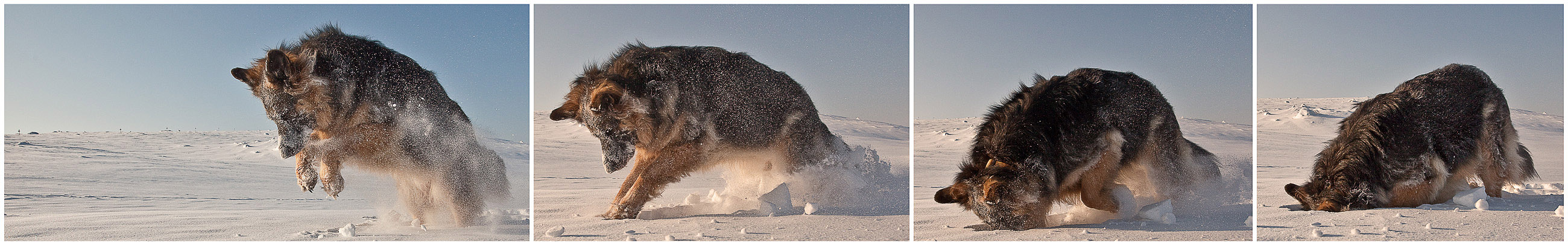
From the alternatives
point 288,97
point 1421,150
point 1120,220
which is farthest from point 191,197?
point 1421,150

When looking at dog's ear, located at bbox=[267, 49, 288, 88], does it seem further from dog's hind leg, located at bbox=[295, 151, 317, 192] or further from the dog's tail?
the dog's tail

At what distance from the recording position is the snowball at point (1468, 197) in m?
4.77

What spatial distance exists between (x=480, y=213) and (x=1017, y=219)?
3249 mm

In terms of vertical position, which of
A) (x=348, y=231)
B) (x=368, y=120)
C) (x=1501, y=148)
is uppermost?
(x=368, y=120)

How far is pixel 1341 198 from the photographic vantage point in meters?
4.35

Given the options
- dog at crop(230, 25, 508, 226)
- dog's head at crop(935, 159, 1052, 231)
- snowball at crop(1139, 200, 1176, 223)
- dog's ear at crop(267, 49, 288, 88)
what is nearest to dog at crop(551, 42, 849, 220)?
dog at crop(230, 25, 508, 226)

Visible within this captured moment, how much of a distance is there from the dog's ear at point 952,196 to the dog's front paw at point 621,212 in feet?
6.07

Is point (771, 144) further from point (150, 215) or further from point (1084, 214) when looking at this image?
point (150, 215)

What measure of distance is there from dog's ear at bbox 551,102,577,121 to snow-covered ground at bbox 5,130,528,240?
0.61 metres

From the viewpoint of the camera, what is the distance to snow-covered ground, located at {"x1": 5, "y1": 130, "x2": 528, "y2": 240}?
455 cm

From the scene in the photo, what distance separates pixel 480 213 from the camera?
196 inches

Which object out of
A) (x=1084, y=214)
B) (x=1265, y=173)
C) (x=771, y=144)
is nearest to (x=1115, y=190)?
(x=1084, y=214)

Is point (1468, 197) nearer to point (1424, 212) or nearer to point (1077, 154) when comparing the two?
point (1424, 212)

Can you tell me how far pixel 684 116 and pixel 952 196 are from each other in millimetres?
1772
